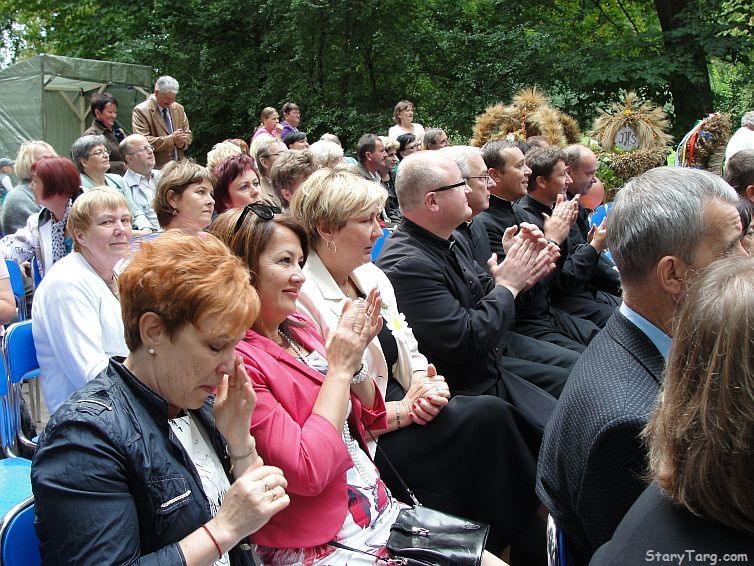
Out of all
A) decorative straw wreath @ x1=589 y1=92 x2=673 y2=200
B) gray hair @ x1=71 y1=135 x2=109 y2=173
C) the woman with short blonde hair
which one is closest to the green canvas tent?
the woman with short blonde hair

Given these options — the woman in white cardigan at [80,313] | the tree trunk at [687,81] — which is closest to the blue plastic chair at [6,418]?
the woman in white cardigan at [80,313]

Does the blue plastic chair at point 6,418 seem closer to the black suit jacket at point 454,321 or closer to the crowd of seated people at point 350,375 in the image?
the crowd of seated people at point 350,375

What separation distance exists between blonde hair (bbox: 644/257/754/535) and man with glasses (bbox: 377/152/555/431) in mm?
1887

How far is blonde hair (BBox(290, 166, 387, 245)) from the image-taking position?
9.88 feet

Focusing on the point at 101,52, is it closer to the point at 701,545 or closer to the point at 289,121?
the point at 289,121

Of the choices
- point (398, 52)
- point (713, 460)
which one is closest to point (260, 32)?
point (398, 52)

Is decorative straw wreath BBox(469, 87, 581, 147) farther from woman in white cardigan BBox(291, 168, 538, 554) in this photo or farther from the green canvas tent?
the green canvas tent

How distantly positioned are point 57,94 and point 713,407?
1308 cm

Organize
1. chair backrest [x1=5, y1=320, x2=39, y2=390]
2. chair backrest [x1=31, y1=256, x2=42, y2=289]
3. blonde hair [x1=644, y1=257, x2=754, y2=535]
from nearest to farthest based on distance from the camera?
blonde hair [x1=644, y1=257, x2=754, y2=535] < chair backrest [x1=5, y1=320, x2=39, y2=390] < chair backrest [x1=31, y1=256, x2=42, y2=289]

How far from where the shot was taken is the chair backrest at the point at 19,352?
2975mm

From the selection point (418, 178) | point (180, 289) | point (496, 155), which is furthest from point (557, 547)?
point (496, 155)

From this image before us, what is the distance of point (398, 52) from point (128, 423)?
15518 mm

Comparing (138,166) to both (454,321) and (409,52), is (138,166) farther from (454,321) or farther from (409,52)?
(409,52)

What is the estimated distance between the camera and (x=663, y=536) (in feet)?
3.76
